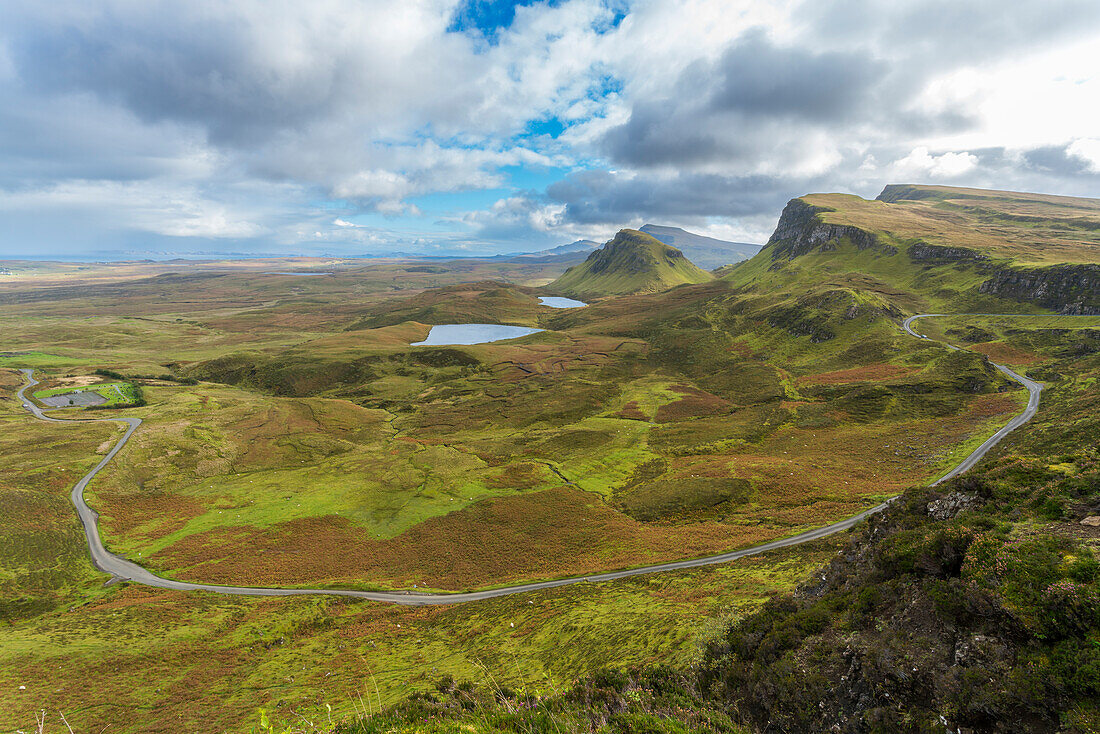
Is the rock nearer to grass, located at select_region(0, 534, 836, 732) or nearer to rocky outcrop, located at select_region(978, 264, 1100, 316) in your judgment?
grass, located at select_region(0, 534, 836, 732)

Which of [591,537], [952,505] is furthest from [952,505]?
[591,537]

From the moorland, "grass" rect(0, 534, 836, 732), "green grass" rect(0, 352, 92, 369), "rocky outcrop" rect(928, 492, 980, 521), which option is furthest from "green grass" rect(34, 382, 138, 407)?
"rocky outcrop" rect(928, 492, 980, 521)

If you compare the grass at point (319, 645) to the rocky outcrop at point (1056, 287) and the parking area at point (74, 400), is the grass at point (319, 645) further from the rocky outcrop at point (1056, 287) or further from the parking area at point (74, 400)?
the rocky outcrop at point (1056, 287)

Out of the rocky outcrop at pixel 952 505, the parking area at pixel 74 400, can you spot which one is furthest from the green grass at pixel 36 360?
the rocky outcrop at pixel 952 505

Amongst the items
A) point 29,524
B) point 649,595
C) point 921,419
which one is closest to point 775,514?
point 649,595

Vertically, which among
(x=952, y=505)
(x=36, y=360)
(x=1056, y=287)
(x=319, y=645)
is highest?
(x=1056, y=287)

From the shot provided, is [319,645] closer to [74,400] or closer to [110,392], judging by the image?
[110,392]
